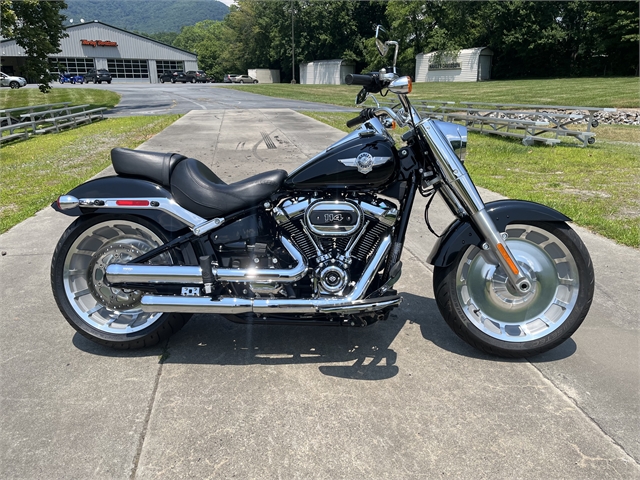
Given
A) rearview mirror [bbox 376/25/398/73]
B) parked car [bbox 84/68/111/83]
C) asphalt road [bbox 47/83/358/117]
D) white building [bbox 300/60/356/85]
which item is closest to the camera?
rearview mirror [bbox 376/25/398/73]

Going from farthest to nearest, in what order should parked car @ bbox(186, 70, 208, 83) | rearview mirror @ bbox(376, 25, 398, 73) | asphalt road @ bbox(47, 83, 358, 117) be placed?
1. parked car @ bbox(186, 70, 208, 83)
2. asphalt road @ bbox(47, 83, 358, 117)
3. rearview mirror @ bbox(376, 25, 398, 73)

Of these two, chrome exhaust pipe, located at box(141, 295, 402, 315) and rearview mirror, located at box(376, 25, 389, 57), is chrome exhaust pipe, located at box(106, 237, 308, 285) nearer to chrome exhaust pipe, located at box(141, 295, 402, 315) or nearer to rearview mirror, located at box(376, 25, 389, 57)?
chrome exhaust pipe, located at box(141, 295, 402, 315)

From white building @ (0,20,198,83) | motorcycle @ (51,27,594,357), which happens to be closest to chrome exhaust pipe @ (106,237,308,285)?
motorcycle @ (51,27,594,357)

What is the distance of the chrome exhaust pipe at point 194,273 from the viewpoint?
278 cm

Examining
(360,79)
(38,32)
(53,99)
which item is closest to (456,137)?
(360,79)

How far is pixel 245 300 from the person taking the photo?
109 inches

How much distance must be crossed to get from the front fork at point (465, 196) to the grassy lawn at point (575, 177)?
2851mm

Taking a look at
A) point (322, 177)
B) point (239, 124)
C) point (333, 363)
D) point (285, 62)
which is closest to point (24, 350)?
point (333, 363)

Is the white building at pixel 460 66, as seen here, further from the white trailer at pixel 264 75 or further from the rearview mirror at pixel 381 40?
the rearview mirror at pixel 381 40

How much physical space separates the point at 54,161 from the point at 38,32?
10380 mm

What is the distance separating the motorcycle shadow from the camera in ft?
9.74

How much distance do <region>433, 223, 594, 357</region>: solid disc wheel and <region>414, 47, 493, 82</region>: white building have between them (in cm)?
5174

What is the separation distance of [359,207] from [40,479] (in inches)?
79.3

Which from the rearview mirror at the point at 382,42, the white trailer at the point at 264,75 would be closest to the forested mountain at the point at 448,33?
the white trailer at the point at 264,75
